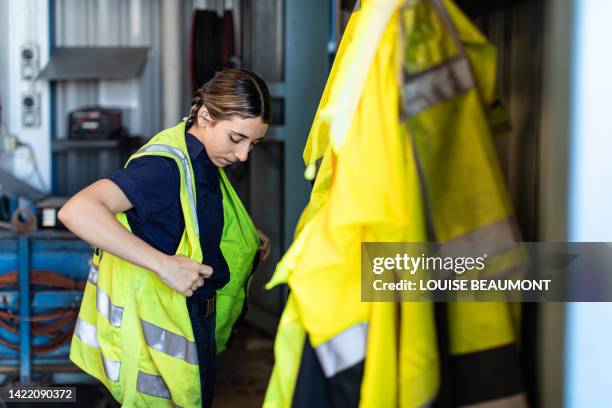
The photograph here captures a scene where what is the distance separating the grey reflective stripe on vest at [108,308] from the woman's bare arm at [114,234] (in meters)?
0.26

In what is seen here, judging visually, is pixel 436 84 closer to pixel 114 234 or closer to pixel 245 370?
pixel 114 234

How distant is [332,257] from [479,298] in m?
0.28

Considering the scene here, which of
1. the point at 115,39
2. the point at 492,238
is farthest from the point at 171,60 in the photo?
the point at 492,238

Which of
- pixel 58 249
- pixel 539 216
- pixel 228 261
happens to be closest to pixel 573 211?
pixel 539 216

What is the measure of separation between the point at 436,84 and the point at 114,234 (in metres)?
0.97

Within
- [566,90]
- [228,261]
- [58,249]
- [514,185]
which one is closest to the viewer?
[566,90]

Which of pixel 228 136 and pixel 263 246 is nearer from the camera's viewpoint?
pixel 228 136

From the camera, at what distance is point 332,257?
132 cm

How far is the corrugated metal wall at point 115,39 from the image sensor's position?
4852 millimetres

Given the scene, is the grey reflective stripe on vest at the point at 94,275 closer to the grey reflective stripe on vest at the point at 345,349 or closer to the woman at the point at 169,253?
the woman at the point at 169,253

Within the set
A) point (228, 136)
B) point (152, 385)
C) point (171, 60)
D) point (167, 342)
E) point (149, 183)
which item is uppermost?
point (171, 60)

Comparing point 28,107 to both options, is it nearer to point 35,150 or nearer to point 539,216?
point 35,150

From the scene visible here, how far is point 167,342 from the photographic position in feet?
6.94

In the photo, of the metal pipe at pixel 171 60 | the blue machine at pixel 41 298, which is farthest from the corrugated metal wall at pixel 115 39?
the blue machine at pixel 41 298
